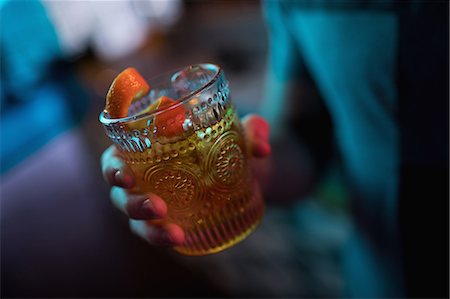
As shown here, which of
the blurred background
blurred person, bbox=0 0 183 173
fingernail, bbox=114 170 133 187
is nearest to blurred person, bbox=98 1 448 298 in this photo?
fingernail, bbox=114 170 133 187

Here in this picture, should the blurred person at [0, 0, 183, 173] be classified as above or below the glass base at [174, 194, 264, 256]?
below

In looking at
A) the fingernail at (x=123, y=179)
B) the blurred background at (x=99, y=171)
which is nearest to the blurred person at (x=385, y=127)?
the fingernail at (x=123, y=179)

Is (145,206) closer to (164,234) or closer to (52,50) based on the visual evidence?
(164,234)

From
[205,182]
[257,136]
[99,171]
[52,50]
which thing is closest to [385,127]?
[257,136]

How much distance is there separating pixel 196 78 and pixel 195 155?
0.14m

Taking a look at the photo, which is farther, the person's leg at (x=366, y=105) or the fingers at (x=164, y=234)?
the person's leg at (x=366, y=105)

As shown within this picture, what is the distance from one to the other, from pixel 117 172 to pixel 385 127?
0.43 metres

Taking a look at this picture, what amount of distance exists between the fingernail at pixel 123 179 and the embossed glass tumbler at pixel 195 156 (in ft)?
0.04

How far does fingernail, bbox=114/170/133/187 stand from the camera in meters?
0.51

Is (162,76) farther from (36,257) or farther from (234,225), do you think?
(36,257)

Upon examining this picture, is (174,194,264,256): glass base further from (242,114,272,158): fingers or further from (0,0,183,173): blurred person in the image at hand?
(0,0,183,173): blurred person

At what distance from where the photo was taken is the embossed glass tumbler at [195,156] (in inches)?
19.2

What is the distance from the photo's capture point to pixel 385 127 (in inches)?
27.2

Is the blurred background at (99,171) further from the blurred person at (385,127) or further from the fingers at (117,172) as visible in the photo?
the fingers at (117,172)
